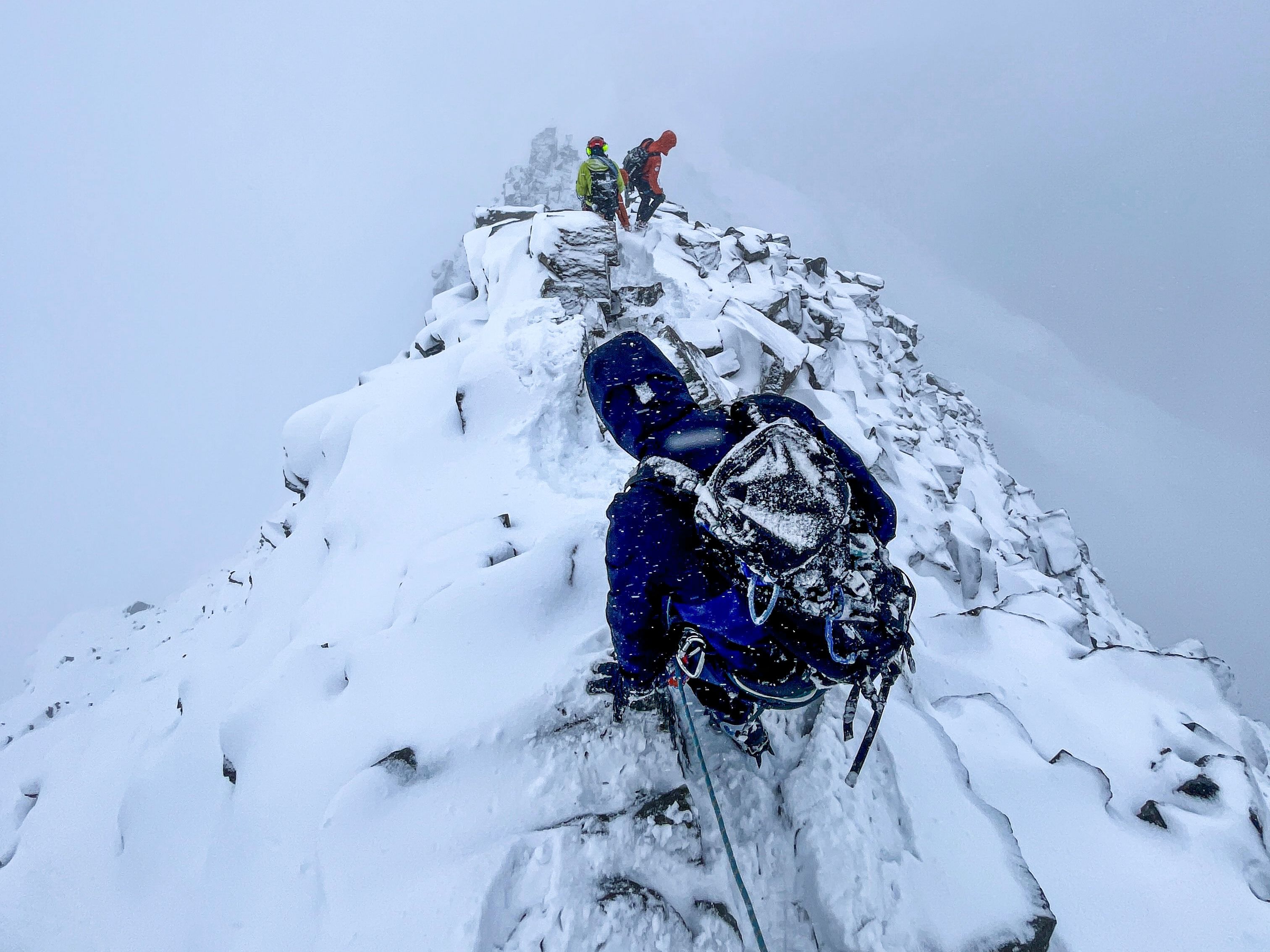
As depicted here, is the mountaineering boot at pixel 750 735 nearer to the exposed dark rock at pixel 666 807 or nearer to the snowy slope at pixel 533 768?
the snowy slope at pixel 533 768

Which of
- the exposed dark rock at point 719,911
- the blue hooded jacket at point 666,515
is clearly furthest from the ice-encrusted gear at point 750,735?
the blue hooded jacket at point 666,515

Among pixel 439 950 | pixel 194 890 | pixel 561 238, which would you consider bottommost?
pixel 194 890

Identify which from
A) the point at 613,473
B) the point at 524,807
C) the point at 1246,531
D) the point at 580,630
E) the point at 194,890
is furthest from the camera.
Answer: the point at 1246,531

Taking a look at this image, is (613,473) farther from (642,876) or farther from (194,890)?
(194,890)

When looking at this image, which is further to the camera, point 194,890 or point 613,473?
point 613,473

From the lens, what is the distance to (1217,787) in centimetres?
426

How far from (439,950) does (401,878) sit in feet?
1.33

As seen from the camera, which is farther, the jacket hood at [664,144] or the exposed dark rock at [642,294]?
the jacket hood at [664,144]

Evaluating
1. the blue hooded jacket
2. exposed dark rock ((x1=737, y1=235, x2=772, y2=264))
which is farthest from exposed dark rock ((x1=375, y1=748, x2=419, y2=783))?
exposed dark rock ((x1=737, y1=235, x2=772, y2=264))

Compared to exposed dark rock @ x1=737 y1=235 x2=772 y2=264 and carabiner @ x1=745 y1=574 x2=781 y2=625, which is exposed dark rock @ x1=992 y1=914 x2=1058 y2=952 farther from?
exposed dark rock @ x1=737 y1=235 x2=772 y2=264

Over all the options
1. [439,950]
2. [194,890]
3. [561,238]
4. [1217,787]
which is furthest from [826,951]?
[561,238]

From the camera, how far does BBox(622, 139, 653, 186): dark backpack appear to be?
11.2m

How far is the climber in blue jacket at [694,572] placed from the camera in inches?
65.0

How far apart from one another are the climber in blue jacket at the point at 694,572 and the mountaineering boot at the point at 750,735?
1.71 feet
